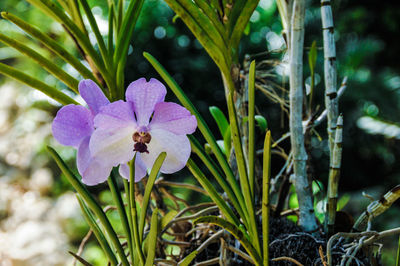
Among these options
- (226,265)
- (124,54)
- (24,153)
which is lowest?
(226,265)

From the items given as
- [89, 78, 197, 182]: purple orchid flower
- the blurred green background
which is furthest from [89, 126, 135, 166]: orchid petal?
the blurred green background

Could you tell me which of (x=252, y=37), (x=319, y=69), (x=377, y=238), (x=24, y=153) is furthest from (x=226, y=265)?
(x=24, y=153)

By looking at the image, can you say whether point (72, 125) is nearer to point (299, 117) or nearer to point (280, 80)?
point (299, 117)

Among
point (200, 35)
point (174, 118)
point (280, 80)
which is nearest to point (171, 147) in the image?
point (174, 118)

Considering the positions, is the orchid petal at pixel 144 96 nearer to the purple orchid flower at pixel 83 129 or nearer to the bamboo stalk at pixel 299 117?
the purple orchid flower at pixel 83 129

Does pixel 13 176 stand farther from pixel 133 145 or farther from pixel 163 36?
pixel 133 145

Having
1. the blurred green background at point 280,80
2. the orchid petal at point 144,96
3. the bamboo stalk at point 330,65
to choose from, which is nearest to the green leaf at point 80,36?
the orchid petal at point 144,96
